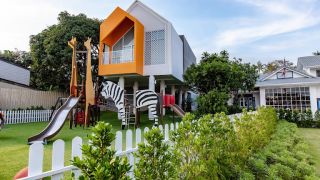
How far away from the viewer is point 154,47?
51.7ft

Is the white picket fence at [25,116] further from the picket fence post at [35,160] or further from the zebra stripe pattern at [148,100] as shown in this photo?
the picket fence post at [35,160]

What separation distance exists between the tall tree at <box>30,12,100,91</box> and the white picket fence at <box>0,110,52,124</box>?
543 centimetres

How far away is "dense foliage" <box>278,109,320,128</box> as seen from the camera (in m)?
16.1

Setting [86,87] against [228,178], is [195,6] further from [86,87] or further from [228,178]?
[228,178]

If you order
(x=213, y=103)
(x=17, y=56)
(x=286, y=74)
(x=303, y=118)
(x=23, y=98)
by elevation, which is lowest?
(x=303, y=118)

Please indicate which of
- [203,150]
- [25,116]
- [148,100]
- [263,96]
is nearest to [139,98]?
[148,100]

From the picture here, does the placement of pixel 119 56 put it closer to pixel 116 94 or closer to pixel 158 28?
pixel 158 28

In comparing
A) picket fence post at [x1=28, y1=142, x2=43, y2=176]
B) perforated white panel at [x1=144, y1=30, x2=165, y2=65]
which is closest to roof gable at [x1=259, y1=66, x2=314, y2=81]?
perforated white panel at [x1=144, y1=30, x2=165, y2=65]

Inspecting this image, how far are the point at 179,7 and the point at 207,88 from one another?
6.66 metres

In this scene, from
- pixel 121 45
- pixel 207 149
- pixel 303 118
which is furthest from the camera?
pixel 121 45

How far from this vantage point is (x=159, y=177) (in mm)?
2301

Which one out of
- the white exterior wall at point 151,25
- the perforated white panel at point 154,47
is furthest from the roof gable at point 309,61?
the perforated white panel at point 154,47

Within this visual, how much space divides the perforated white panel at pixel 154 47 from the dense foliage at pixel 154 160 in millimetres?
13171

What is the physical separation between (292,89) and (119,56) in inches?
605
